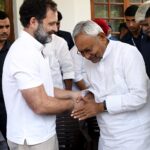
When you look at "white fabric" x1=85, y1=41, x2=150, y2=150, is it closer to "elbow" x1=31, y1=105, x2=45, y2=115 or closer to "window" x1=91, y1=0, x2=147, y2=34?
"elbow" x1=31, y1=105, x2=45, y2=115

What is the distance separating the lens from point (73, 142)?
11.6ft

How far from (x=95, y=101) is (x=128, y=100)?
0.24 meters

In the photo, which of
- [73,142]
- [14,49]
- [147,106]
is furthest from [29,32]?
[73,142]

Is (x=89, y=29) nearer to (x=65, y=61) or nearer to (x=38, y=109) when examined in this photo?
A: (x=38, y=109)

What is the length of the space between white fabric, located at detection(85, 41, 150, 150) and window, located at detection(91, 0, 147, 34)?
440cm

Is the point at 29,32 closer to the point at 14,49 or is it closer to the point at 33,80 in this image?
the point at 14,49

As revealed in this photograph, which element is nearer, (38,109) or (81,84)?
(38,109)

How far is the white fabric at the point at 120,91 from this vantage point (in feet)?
7.98

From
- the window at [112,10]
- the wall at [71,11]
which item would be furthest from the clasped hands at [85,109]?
the window at [112,10]

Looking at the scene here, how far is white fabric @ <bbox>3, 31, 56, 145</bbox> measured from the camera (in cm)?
229

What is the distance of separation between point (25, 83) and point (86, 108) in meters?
0.47

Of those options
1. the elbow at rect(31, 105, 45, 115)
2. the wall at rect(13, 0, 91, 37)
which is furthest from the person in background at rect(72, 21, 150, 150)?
the wall at rect(13, 0, 91, 37)

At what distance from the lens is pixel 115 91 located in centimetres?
251

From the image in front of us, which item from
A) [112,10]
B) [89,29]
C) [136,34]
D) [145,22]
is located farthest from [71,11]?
[89,29]
